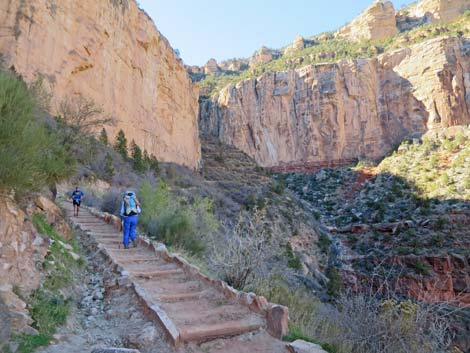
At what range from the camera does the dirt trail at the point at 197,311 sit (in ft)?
11.5

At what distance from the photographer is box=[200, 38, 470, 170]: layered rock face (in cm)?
4681

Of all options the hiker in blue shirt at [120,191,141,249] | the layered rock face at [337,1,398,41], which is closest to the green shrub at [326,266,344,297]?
the hiker in blue shirt at [120,191,141,249]

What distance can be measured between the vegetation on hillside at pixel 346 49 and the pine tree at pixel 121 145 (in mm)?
41039

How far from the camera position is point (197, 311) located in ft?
13.8

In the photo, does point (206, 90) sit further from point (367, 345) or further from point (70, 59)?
point (367, 345)

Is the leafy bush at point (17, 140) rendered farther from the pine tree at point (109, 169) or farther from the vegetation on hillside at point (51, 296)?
the pine tree at point (109, 169)

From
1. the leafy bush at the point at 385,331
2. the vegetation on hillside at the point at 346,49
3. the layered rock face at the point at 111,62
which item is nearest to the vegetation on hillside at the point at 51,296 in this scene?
the leafy bush at the point at 385,331

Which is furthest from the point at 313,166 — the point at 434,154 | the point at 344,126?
the point at 434,154

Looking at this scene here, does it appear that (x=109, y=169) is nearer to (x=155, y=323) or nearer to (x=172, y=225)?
(x=172, y=225)

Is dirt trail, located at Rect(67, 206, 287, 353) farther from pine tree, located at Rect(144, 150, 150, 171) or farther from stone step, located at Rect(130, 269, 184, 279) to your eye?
pine tree, located at Rect(144, 150, 150, 171)

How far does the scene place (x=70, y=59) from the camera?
858 inches

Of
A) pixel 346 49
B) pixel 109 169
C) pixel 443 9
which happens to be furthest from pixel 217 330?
pixel 443 9

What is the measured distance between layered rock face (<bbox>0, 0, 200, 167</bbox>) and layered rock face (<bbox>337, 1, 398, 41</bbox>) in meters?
47.7

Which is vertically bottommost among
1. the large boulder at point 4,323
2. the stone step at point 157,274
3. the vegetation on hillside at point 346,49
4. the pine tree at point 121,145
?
the stone step at point 157,274
